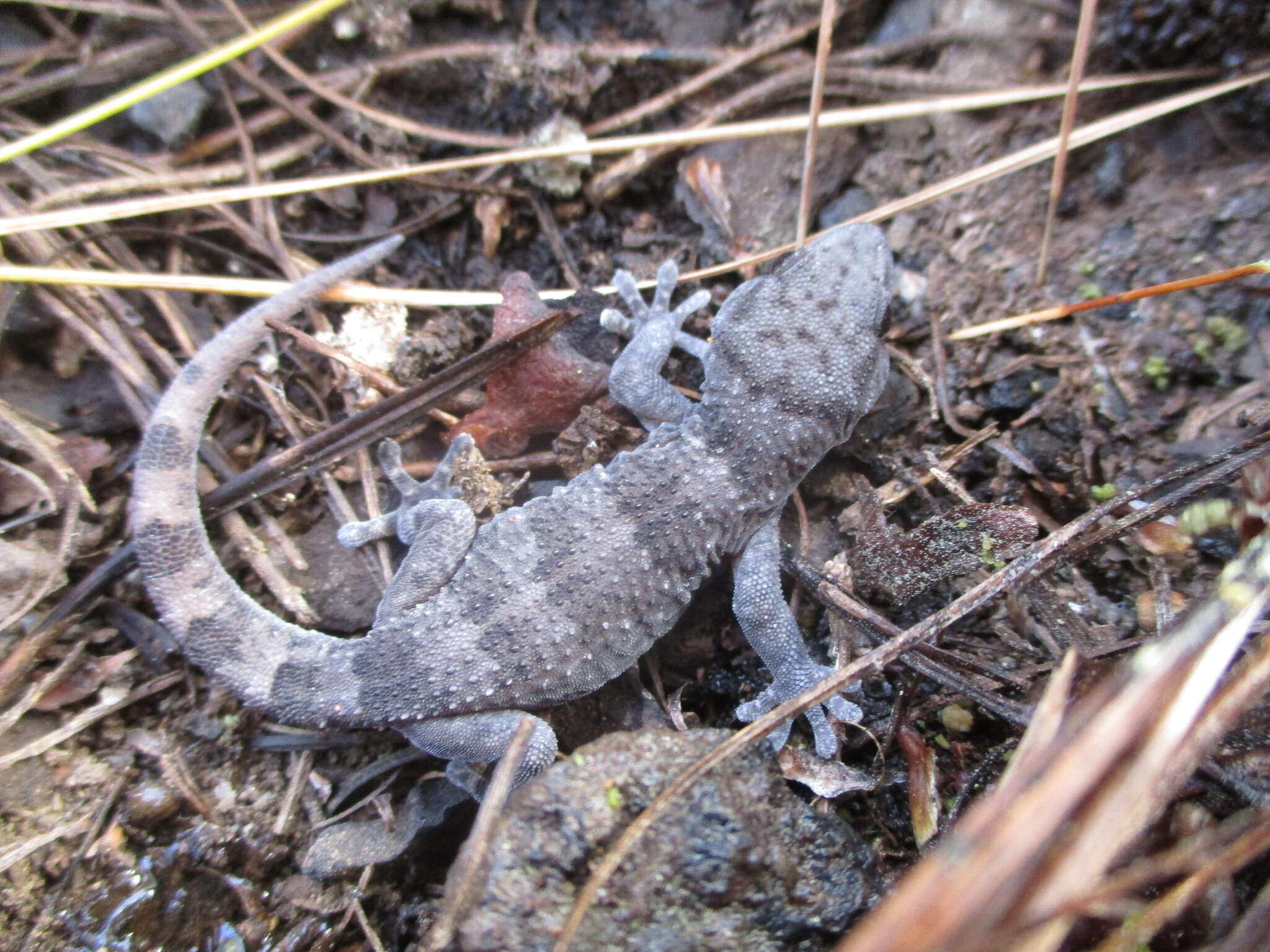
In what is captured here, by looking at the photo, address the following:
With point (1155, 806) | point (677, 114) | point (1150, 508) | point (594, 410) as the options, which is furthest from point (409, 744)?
point (677, 114)

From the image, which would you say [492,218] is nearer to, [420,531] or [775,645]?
[420,531]

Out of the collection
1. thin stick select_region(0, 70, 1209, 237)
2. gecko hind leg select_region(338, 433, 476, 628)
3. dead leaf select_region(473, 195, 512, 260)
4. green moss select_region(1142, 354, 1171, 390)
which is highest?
thin stick select_region(0, 70, 1209, 237)

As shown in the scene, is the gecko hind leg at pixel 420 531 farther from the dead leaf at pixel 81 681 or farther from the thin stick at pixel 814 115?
the thin stick at pixel 814 115

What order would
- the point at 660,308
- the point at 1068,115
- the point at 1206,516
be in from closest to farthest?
1. the point at 1206,516
2. the point at 1068,115
3. the point at 660,308

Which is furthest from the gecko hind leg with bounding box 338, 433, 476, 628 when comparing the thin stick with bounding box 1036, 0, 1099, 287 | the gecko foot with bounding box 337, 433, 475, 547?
the thin stick with bounding box 1036, 0, 1099, 287

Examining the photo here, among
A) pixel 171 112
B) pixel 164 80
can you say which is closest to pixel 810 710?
pixel 164 80

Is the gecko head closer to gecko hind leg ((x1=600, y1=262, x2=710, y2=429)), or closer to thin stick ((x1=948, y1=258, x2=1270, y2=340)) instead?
gecko hind leg ((x1=600, y1=262, x2=710, y2=429))
